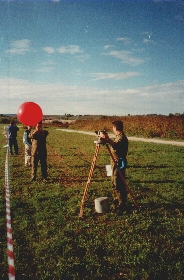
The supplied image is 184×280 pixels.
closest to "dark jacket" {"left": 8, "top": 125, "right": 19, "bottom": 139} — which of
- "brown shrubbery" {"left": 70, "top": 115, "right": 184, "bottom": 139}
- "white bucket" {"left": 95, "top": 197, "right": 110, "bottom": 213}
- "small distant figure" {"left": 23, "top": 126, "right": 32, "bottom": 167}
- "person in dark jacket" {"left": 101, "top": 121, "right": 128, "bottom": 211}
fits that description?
"small distant figure" {"left": 23, "top": 126, "right": 32, "bottom": 167}

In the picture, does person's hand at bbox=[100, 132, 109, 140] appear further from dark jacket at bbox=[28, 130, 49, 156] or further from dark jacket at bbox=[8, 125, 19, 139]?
dark jacket at bbox=[8, 125, 19, 139]

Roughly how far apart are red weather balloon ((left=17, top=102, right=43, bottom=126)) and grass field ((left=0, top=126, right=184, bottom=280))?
92.6 inches

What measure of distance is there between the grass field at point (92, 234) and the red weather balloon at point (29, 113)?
2.35 metres

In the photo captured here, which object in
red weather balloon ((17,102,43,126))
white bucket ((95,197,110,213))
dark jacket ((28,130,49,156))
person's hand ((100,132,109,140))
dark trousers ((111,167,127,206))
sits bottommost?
white bucket ((95,197,110,213))

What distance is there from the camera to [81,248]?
481 centimetres

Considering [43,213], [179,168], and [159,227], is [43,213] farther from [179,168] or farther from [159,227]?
[179,168]

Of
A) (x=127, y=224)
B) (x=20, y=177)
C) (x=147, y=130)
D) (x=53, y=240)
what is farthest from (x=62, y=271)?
(x=147, y=130)

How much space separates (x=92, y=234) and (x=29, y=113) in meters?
3.68

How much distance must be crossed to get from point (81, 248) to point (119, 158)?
227 cm

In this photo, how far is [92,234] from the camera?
17.6 ft

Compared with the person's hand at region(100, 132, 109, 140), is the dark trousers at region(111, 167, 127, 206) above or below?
below

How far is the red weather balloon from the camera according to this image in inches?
281

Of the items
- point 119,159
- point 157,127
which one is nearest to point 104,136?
point 119,159

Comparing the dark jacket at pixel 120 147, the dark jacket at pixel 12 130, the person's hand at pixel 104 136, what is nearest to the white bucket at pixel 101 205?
the dark jacket at pixel 120 147
